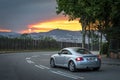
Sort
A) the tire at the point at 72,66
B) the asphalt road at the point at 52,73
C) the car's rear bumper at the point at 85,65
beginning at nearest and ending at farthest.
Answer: the asphalt road at the point at 52,73, the car's rear bumper at the point at 85,65, the tire at the point at 72,66

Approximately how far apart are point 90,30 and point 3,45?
113 ft

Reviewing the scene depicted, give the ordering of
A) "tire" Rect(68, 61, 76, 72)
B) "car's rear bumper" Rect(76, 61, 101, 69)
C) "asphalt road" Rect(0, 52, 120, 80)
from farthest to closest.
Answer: "tire" Rect(68, 61, 76, 72) < "car's rear bumper" Rect(76, 61, 101, 69) < "asphalt road" Rect(0, 52, 120, 80)

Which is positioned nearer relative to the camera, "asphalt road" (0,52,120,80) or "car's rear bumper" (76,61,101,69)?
"asphalt road" (0,52,120,80)

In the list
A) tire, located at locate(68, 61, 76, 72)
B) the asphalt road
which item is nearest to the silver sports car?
tire, located at locate(68, 61, 76, 72)

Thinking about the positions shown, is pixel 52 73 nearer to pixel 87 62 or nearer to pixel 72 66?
pixel 72 66

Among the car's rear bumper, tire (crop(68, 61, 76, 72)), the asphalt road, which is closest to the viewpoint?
the asphalt road

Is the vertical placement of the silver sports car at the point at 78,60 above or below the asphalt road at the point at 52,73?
above

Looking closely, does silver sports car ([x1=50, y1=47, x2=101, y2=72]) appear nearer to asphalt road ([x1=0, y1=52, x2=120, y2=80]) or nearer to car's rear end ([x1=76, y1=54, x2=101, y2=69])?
car's rear end ([x1=76, y1=54, x2=101, y2=69])

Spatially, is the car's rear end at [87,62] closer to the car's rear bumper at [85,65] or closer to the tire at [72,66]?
the car's rear bumper at [85,65]

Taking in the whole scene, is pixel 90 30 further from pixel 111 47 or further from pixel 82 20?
pixel 111 47

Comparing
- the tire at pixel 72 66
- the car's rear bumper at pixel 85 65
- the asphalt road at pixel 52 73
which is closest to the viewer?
the asphalt road at pixel 52 73

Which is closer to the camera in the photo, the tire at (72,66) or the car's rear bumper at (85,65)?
the car's rear bumper at (85,65)

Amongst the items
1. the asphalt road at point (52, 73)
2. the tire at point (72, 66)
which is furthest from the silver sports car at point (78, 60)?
the asphalt road at point (52, 73)

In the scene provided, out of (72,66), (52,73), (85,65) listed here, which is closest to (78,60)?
(85,65)
